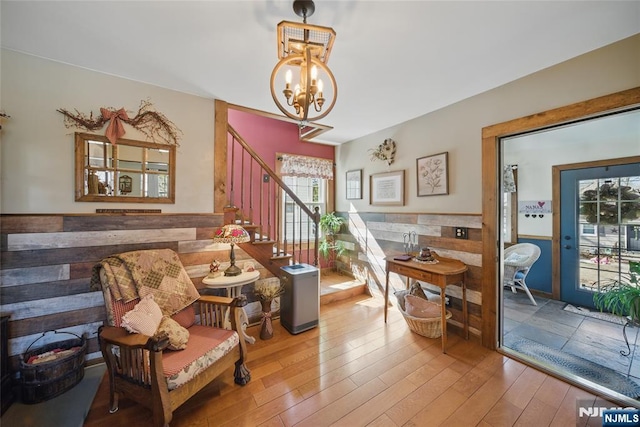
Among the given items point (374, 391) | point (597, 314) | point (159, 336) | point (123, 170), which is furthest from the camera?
point (597, 314)

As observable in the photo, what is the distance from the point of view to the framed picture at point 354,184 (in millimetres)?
4078

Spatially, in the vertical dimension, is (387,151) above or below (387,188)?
above

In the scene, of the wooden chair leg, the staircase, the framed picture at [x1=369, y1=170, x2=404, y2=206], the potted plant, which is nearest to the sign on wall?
the framed picture at [x1=369, y1=170, x2=404, y2=206]

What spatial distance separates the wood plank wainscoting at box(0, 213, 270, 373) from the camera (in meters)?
1.85

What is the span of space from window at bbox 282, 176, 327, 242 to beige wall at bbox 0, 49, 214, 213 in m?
2.24

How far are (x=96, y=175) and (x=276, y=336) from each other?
2338mm

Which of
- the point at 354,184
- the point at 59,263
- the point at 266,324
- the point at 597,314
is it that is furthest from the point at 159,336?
the point at 597,314

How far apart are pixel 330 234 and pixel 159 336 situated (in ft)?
11.0

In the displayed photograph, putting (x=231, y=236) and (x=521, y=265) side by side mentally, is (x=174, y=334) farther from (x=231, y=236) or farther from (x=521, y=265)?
(x=521, y=265)

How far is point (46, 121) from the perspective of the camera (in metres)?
1.98

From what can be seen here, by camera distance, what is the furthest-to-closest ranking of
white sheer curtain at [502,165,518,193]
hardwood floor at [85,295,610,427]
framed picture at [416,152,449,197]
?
white sheer curtain at [502,165,518,193], framed picture at [416,152,449,197], hardwood floor at [85,295,610,427]

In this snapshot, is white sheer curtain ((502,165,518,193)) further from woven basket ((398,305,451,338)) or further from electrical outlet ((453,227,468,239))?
woven basket ((398,305,451,338))

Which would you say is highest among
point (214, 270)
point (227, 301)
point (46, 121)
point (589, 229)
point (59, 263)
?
point (46, 121)
